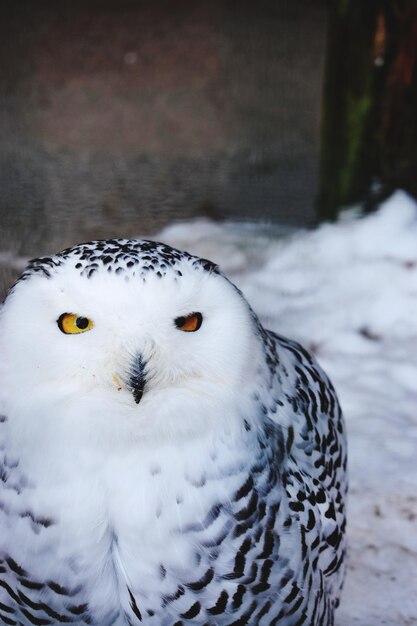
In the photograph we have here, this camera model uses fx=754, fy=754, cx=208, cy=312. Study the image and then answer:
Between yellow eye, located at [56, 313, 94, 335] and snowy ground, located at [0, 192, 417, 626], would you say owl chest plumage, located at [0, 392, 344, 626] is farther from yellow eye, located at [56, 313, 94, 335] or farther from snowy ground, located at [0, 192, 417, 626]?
snowy ground, located at [0, 192, 417, 626]

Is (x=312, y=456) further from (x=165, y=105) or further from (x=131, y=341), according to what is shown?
(x=165, y=105)

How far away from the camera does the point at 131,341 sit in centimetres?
114

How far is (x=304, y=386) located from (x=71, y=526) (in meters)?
0.56

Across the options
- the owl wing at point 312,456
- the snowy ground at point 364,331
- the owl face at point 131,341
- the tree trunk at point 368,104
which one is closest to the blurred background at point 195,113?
the tree trunk at point 368,104

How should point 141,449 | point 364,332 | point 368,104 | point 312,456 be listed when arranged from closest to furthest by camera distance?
point 141,449 < point 312,456 < point 364,332 < point 368,104

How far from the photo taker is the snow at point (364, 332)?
190 cm

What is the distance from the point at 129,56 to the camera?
4395mm

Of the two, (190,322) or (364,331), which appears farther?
(364,331)

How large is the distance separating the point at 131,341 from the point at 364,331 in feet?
6.07

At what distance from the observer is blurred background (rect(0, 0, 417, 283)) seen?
3.14 metres

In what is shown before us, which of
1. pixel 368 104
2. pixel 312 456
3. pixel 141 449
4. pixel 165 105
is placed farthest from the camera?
pixel 165 105

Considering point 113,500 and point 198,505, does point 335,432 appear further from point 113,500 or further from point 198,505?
point 113,500

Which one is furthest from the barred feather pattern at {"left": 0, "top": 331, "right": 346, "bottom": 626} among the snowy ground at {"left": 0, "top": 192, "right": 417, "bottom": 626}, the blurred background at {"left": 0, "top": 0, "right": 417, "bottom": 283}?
the blurred background at {"left": 0, "top": 0, "right": 417, "bottom": 283}

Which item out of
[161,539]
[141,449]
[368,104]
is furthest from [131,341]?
[368,104]
